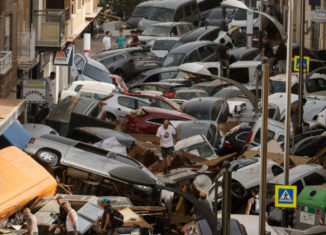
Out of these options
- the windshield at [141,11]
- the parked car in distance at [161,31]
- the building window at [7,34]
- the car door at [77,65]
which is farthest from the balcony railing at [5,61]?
the windshield at [141,11]

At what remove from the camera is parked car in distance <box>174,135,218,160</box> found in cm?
2025

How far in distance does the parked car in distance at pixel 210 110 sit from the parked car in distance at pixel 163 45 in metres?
14.6

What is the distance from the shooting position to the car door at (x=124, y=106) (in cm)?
2475

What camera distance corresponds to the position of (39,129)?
806 inches

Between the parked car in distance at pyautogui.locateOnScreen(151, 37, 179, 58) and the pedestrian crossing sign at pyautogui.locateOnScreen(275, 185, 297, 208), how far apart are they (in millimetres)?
26784

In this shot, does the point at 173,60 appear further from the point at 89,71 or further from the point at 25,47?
the point at 25,47

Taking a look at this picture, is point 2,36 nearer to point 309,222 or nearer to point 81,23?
point 309,222

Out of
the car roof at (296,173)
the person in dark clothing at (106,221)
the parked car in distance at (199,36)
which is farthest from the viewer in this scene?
the parked car in distance at (199,36)

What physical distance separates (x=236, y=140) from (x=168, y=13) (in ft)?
85.6

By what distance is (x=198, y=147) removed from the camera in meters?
20.4

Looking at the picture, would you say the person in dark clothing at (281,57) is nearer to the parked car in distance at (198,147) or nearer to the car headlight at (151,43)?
the car headlight at (151,43)

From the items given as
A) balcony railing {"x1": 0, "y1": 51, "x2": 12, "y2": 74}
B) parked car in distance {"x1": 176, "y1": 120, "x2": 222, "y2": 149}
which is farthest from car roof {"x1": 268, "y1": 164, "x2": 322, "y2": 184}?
balcony railing {"x1": 0, "y1": 51, "x2": 12, "y2": 74}

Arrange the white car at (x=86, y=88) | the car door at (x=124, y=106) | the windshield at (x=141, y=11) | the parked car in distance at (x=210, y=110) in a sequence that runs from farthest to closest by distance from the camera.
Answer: the windshield at (x=141, y=11) < the white car at (x=86, y=88) < the car door at (x=124, y=106) < the parked car in distance at (x=210, y=110)

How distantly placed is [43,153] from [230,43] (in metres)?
25.8
